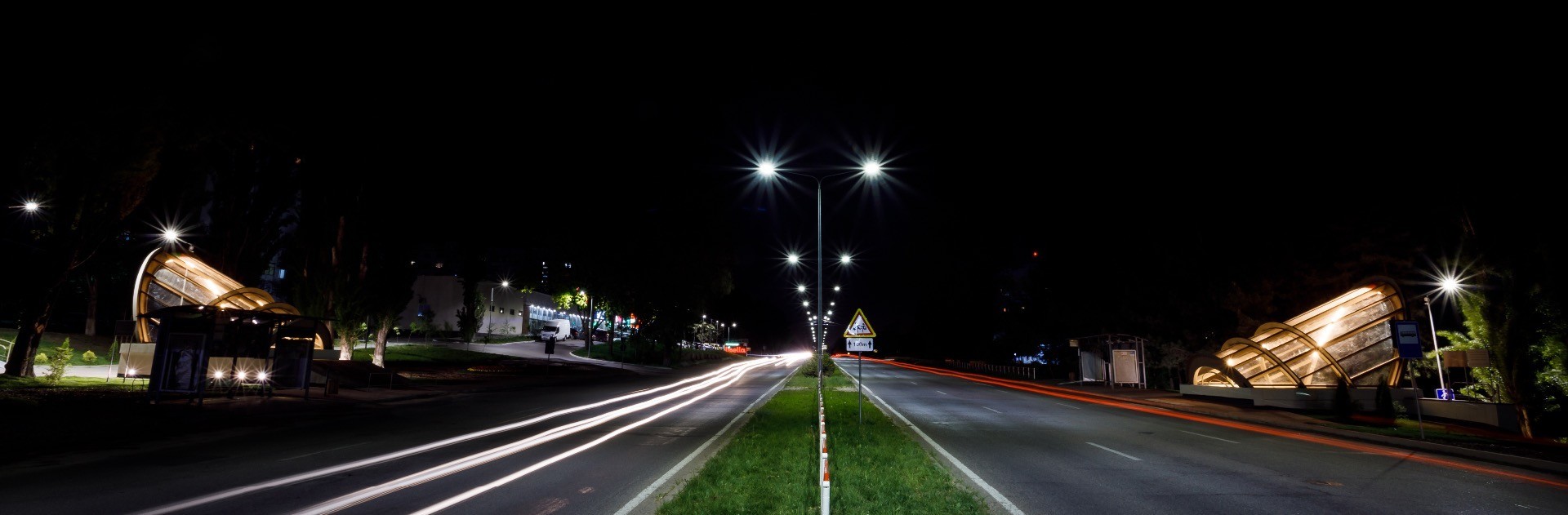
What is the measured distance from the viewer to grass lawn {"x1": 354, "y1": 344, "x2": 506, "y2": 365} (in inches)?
1626

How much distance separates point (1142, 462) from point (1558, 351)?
11.5 meters

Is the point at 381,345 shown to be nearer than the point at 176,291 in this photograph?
No

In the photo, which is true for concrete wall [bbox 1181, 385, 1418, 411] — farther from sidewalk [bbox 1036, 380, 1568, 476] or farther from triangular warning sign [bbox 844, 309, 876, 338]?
triangular warning sign [bbox 844, 309, 876, 338]

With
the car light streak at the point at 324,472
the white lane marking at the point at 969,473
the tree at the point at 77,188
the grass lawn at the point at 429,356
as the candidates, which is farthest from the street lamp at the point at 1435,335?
the grass lawn at the point at 429,356

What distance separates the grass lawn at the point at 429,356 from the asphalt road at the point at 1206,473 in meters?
35.9

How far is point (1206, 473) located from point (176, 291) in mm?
35919

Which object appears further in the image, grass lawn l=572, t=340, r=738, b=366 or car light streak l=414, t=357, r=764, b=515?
grass lawn l=572, t=340, r=738, b=366

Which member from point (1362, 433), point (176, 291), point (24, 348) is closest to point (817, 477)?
point (1362, 433)

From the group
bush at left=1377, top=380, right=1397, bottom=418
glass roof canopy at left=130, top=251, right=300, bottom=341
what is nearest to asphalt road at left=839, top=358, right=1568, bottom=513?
bush at left=1377, top=380, right=1397, bottom=418

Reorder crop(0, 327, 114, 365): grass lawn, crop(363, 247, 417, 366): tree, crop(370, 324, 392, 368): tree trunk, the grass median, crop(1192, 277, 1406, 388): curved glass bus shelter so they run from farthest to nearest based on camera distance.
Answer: crop(363, 247, 417, 366): tree < crop(370, 324, 392, 368): tree trunk < crop(0, 327, 114, 365): grass lawn < crop(1192, 277, 1406, 388): curved glass bus shelter < the grass median

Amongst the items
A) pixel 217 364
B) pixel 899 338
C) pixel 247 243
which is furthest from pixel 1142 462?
pixel 899 338

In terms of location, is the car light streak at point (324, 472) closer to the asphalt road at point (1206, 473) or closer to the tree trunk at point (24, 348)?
the asphalt road at point (1206, 473)

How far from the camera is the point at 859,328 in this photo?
15773 millimetres

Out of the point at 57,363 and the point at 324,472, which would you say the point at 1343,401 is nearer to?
the point at 324,472
